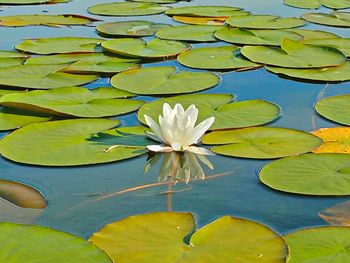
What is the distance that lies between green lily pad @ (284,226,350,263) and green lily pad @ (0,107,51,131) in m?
1.19

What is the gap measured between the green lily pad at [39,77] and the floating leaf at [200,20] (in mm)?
1446

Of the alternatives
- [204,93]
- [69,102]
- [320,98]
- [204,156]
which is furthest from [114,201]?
[320,98]

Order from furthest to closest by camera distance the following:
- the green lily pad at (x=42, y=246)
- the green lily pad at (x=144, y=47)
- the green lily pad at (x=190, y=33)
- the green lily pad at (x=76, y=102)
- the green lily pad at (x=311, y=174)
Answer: the green lily pad at (x=190, y=33) → the green lily pad at (x=144, y=47) → the green lily pad at (x=76, y=102) → the green lily pad at (x=311, y=174) → the green lily pad at (x=42, y=246)

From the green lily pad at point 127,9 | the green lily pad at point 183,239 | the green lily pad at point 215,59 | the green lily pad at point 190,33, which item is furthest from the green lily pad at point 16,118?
the green lily pad at point 127,9

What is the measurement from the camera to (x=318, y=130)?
7.84ft

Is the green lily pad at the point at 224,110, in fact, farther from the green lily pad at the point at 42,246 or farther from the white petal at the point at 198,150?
the green lily pad at the point at 42,246

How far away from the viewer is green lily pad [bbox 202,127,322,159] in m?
2.18

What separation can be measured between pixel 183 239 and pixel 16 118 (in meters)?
1.13

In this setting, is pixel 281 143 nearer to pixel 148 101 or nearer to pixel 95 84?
pixel 148 101

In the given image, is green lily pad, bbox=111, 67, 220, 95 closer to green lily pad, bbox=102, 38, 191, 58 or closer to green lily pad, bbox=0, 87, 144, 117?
green lily pad, bbox=0, 87, 144, 117

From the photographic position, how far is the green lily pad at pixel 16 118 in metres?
2.42

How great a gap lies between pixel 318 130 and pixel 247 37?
1554mm

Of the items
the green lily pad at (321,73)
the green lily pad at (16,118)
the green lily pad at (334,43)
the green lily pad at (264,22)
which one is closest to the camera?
the green lily pad at (16,118)

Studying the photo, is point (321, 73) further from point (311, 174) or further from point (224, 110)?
point (311, 174)
